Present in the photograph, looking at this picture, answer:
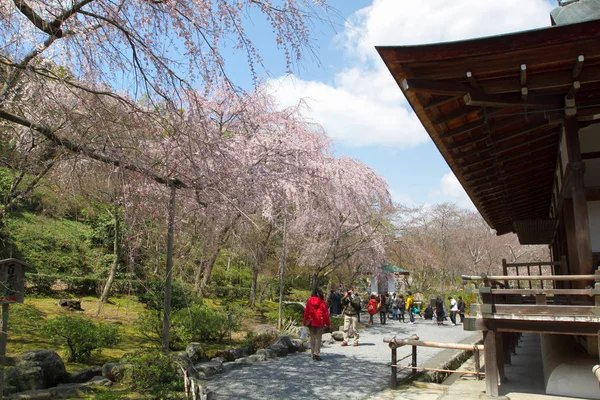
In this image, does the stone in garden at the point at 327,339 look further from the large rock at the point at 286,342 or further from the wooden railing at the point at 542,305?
the wooden railing at the point at 542,305

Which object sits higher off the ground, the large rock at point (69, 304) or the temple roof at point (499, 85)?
the temple roof at point (499, 85)

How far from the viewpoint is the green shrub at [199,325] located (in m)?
10.7

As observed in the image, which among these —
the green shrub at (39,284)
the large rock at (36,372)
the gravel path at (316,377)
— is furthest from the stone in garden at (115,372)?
the green shrub at (39,284)

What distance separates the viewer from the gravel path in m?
7.17

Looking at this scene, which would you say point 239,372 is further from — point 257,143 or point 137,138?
point 257,143

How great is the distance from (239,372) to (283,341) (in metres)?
2.67

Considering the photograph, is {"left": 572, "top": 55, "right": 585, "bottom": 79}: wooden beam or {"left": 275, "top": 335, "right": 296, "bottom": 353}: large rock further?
{"left": 275, "top": 335, "right": 296, "bottom": 353}: large rock

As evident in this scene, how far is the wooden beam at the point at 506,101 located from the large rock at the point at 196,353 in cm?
669

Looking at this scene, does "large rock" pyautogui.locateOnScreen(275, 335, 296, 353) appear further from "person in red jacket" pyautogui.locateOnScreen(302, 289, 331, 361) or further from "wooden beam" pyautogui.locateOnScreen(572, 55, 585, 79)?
"wooden beam" pyautogui.locateOnScreen(572, 55, 585, 79)

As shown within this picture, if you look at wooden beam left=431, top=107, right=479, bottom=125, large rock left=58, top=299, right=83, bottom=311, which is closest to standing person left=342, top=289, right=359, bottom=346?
large rock left=58, top=299, right=83, bottom=311

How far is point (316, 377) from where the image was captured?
27.7ft

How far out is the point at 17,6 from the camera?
431 cm

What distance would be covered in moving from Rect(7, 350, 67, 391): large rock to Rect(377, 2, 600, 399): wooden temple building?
19.3 ft

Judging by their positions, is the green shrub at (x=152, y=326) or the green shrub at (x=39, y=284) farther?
the green shrub at (x=39, y=284)
